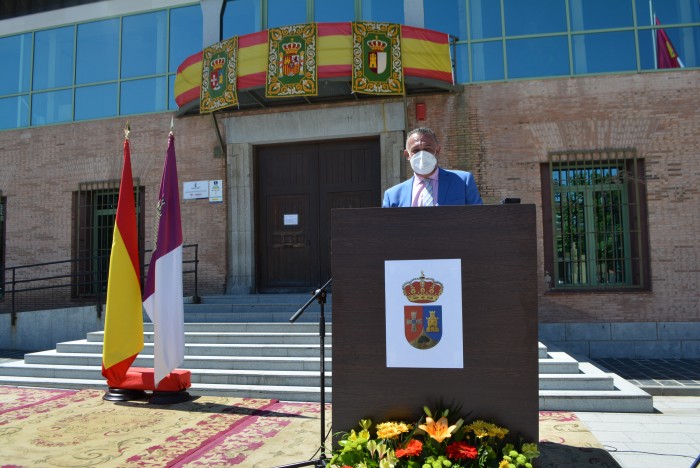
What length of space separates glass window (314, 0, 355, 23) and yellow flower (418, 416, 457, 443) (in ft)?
31.0

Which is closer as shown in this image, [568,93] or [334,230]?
[334,230]

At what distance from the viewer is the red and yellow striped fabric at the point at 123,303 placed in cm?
575

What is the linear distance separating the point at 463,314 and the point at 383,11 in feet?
29.6

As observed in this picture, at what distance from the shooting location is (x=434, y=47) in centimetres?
944

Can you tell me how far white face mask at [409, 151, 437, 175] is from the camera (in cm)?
337

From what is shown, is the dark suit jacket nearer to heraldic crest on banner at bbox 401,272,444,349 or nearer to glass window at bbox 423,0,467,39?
heraldic crest on banner at bbox 401,272,444,349

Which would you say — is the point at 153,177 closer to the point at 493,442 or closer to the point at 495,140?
the point at 495,140

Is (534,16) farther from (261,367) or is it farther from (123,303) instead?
(123,303)

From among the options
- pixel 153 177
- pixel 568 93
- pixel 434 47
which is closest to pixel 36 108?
pixel 153 177

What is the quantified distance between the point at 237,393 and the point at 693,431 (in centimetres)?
453

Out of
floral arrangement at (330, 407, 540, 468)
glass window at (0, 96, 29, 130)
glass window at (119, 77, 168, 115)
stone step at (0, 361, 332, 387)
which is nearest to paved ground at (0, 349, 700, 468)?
floral arrangement at (330, 407, 540, 468)

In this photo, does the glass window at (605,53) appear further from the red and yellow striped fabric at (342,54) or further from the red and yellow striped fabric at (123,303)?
the red and yellow striped fabric at (123,303)

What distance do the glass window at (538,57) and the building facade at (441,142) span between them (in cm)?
3

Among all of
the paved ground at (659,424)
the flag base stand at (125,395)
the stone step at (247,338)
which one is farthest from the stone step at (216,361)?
the paved ground at (659,424)
